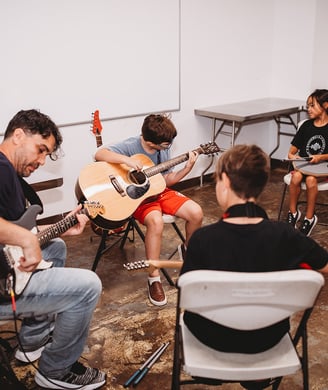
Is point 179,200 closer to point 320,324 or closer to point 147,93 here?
point 320,324

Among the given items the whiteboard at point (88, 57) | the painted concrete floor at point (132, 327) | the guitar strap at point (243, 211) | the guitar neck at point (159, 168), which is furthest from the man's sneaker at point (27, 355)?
the whiteboard at point (88, 57)

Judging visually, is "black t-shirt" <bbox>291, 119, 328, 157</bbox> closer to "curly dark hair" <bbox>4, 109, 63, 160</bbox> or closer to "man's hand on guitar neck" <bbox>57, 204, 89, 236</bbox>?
"man's hand on guitar neck" <bbox>57, 204, 89, 236</bbox>

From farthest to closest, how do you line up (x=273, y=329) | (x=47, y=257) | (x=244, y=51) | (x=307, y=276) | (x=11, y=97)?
(x=244, y=51) → (x=11, y=97) → (x=47, y=257) → (x=273, y=329) → (x=307, y=276)

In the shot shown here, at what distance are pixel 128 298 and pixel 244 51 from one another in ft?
10.3

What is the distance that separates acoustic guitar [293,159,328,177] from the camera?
10.6 ft

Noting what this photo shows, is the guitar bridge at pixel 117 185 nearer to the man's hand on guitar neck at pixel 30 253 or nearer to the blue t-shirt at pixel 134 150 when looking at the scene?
the blue t-shirt at pixel 134 150

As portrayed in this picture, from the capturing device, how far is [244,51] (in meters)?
4.72

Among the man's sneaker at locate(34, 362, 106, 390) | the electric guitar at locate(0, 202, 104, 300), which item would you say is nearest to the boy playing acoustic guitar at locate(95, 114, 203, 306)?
the man's sneaker at locate(34, 362, 106, 390)

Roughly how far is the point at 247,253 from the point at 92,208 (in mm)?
1093

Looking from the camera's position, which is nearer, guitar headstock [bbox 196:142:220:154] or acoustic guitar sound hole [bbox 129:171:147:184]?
acoustic guitar sound hole [bbox 129:171:147:184]

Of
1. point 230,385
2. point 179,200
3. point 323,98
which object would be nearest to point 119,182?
point 179,200

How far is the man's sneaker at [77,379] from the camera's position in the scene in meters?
1.93

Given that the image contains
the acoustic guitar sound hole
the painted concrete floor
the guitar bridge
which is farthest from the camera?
the acoustic guitar sound hole

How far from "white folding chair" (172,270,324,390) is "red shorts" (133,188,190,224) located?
1207 mm
